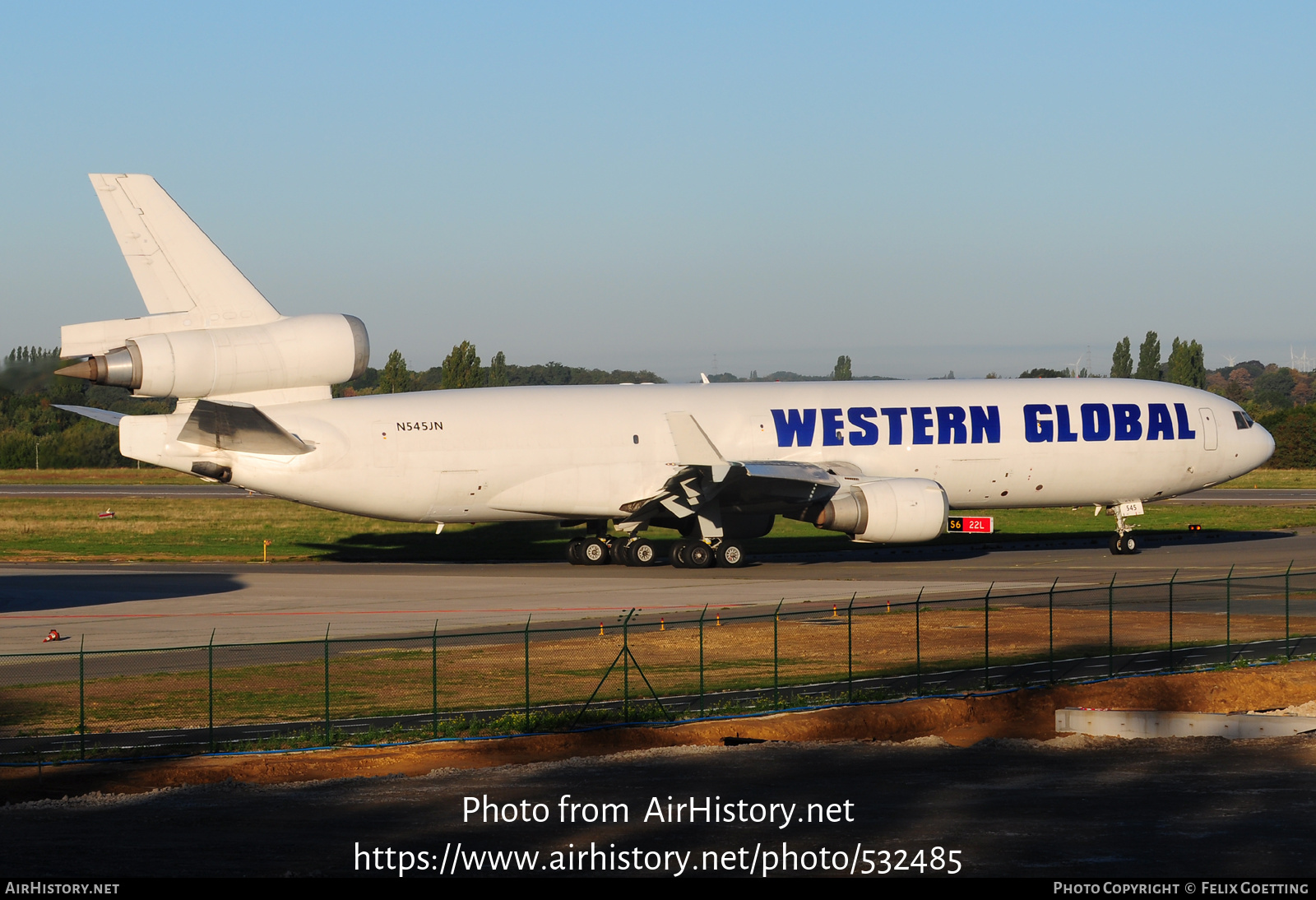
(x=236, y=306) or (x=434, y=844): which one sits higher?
(x=236, y=306)

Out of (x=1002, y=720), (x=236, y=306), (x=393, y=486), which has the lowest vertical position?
(x=1002, y=720)

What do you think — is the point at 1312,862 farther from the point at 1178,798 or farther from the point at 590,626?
the point at 590,626

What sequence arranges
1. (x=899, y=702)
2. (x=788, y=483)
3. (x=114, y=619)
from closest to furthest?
(x=899, y=702) < (x=114, y=619) < (x=788, y=483)

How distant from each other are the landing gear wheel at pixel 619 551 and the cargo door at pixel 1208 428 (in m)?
19.9

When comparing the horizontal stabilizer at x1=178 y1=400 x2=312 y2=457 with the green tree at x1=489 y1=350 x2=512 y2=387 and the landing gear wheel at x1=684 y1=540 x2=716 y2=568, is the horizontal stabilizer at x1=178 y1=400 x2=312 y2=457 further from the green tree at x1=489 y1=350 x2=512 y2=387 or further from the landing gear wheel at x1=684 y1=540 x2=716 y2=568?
the green tree at x1=489 y1=350 x2=512 y2=387

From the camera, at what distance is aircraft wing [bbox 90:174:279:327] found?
3616cm

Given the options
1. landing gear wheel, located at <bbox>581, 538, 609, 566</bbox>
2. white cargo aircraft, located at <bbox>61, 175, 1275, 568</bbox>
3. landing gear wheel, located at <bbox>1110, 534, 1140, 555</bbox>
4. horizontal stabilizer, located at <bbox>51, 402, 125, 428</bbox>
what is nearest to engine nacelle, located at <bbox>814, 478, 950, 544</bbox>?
white cargo aircraft, located at <bbox>61, 175, 1275, 568</bbox>

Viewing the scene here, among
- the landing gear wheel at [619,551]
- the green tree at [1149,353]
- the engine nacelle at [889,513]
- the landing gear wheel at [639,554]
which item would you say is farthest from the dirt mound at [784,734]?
the green tree at [1149,353]

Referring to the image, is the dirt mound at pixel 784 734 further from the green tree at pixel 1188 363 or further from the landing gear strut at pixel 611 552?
the green tree at pixel 1188 363

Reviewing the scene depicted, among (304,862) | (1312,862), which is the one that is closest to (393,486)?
(304,862)

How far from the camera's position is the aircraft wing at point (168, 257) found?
36.2 metres

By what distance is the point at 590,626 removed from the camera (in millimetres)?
30422

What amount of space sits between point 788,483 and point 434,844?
2681 cm

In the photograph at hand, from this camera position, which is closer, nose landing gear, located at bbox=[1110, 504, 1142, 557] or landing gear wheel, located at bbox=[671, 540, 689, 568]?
landing gear wheel, located at bbox=[671, 540, 689, 568]
